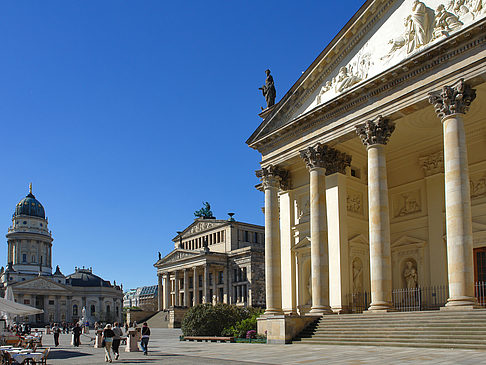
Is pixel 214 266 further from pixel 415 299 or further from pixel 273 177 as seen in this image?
pixel 415 299

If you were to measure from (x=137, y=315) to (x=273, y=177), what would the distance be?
61.9 m


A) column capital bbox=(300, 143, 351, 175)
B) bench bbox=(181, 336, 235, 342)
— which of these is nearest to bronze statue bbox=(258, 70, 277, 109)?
column capital bbox=(300, 143, 351, 175)

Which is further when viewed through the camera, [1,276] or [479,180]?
[1,276]

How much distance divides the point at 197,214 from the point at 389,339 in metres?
96.5

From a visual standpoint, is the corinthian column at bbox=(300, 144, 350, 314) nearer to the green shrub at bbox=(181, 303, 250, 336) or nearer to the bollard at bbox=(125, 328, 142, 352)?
the green shrub at bbox=(181, 303, 250, 336)

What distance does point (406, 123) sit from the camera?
1107 inches

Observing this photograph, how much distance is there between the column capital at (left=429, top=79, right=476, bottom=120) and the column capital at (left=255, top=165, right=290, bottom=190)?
11.9 m

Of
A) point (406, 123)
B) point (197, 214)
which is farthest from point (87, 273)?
point (406, 123)

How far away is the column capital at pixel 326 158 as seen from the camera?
29078mm

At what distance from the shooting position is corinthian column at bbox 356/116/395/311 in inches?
960

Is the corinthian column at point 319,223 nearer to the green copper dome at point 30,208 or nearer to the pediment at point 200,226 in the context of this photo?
the pediment at point 200,226

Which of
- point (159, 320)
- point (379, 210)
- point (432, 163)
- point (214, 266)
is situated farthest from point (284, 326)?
point (214, 266)

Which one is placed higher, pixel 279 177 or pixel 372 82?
pixel 372 82

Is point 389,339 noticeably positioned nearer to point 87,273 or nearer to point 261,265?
point 261,265
